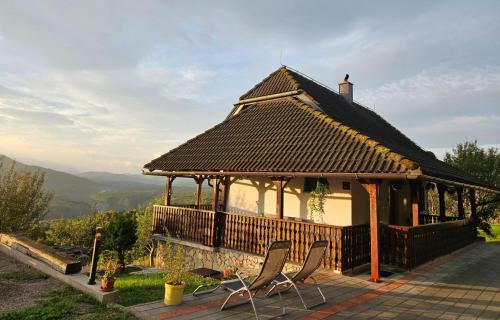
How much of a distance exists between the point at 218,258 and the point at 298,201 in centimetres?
374

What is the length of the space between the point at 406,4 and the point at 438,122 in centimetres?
1861

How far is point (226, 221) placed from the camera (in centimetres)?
1091

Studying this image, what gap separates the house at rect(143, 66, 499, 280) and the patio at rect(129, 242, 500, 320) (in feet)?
2.36

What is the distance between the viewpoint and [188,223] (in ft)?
39.6

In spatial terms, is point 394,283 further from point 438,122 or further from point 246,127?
point 438,122

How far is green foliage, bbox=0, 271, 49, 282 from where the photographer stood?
7.36 metres

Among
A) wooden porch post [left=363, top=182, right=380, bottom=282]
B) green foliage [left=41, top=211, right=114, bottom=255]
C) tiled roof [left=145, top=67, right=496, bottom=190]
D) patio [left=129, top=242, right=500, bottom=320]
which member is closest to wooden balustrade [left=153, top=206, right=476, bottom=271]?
patio [left=129, top=242, right=500, bottom=320]

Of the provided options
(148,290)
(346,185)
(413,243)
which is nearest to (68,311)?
(148,290)

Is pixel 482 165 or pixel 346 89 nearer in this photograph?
pixel 346 89

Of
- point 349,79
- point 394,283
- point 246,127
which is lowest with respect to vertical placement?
point 394,283

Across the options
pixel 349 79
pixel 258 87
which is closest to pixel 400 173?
pixel 258 87

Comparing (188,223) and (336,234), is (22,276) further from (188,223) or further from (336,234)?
(336,234)

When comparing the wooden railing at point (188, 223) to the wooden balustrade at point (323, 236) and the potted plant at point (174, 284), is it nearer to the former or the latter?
the wooden balustrade at point (323, 236)

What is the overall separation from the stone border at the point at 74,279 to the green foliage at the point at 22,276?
18cm
